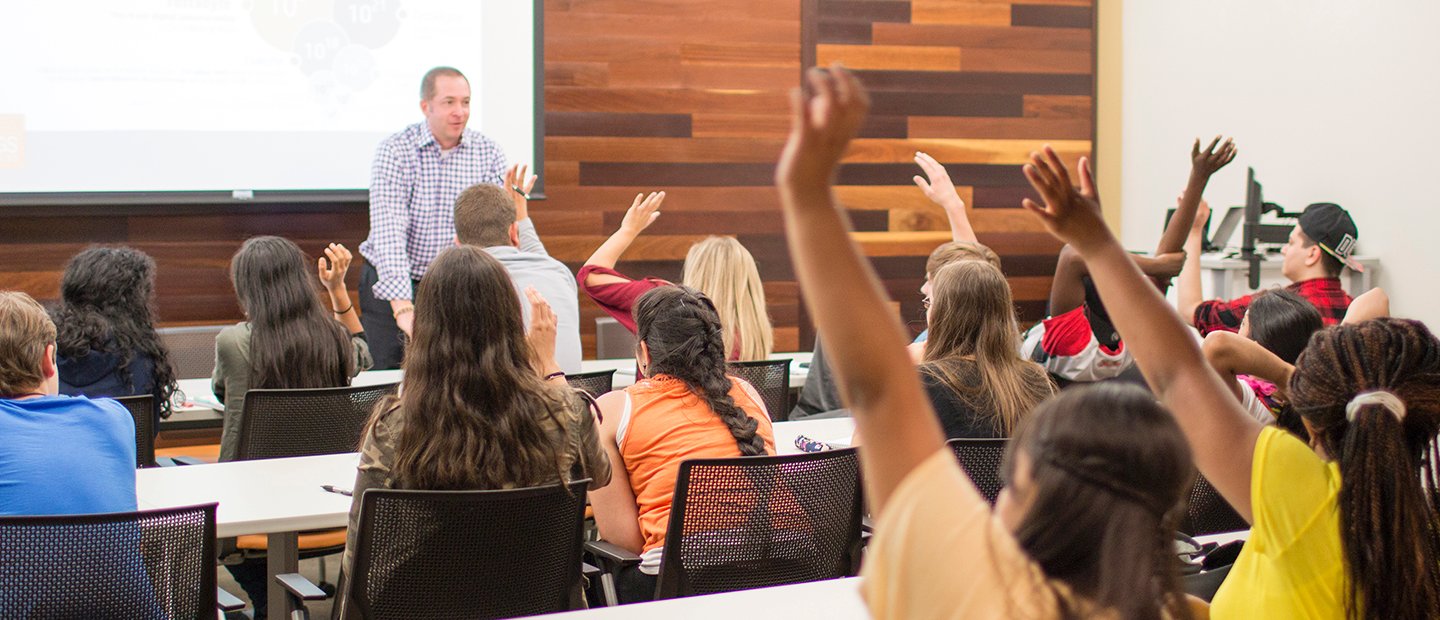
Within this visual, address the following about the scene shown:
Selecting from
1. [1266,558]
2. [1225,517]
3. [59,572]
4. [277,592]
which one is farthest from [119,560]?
[1225,517]

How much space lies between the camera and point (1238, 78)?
6.81 meters

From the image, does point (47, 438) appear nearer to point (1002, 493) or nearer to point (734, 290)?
point (1002, 493)

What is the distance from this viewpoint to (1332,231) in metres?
4.45

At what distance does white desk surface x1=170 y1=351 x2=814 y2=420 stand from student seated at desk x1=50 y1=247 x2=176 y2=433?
0.13 m

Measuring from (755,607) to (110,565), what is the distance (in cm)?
102

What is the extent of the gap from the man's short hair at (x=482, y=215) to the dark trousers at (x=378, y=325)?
177 cm

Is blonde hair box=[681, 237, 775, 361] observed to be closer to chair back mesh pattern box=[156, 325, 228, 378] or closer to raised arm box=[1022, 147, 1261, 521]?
chair back mesh pattern box=[156, 325, 228, 378]

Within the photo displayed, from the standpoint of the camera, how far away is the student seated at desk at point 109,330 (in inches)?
142

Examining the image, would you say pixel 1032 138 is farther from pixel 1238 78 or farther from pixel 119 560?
pixel 119 560

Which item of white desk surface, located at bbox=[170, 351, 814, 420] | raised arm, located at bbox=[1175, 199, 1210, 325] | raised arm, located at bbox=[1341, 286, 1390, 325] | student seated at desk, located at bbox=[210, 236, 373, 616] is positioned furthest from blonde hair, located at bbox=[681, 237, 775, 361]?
raised arm, located at bbox=[1341, 286, 1390, 325]

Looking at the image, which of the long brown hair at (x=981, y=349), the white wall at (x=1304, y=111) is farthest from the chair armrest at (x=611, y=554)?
the white wall at (x=1304, y=111)

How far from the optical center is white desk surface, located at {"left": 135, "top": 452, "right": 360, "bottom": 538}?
2506 millimetres

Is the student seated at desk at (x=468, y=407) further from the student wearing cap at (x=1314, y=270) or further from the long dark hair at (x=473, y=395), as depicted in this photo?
the student wearing cap at (x=1314, y=270)

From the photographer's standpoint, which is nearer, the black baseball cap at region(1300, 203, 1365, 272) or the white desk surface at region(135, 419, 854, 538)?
the white desk surface at region(135, 419, 854, 538)
